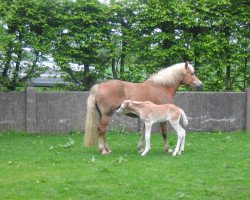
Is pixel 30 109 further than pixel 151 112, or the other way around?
pixel 30 109

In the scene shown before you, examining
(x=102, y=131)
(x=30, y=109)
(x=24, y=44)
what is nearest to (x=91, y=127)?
(x=102, y=131)

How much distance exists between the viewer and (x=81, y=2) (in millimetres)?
19453

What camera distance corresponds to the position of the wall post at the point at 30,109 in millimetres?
18438

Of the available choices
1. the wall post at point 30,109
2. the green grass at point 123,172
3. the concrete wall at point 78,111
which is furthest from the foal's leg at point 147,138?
the wall post at point 30,109

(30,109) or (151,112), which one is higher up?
(30,109)

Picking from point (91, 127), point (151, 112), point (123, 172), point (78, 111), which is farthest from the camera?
point (78, 111)

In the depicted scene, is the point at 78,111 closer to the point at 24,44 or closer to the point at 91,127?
the point at 24,44

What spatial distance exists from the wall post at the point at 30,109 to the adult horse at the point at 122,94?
567 centimetres

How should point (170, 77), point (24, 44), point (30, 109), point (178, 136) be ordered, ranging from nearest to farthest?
point (178, 136) → point (170, 77) → point (30, 109) → point (24, 44)

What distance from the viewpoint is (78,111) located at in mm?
18703

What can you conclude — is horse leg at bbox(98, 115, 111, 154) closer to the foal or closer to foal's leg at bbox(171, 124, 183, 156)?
the foal

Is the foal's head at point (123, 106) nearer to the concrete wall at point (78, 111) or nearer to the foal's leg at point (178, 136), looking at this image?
the foal's leg at point (178, 136)

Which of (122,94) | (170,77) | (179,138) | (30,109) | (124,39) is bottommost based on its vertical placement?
(179,138)

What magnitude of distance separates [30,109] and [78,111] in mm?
1601
